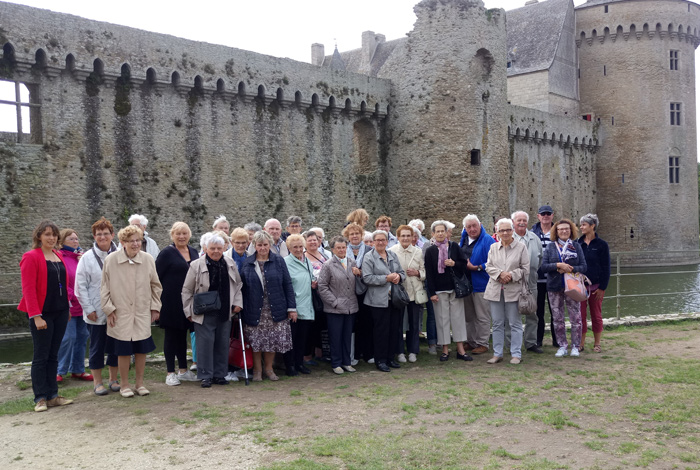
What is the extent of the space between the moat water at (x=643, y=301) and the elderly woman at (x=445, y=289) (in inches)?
129

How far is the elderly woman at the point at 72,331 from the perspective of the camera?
8.32m

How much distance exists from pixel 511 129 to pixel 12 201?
22.4m

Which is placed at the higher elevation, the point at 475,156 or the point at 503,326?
the point at 475,156

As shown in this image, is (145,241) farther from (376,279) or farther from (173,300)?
(376,279)

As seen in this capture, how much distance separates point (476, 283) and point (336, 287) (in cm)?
229

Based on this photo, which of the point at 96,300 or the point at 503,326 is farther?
the point at 503,326

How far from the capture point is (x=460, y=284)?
9.30m

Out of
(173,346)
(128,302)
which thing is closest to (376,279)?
(173,346)

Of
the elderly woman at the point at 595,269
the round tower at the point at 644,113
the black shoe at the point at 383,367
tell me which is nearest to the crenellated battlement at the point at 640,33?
the round tower at the point at 644,113

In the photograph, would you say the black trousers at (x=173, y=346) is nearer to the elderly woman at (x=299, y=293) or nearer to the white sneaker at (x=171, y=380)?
the white sneaker at (x=171, y=380)

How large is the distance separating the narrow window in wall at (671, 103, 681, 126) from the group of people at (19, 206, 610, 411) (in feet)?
103

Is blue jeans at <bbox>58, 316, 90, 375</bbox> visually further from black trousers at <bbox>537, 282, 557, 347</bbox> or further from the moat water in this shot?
black trousers at <bbox>537, 282, 557, 347</bbox>

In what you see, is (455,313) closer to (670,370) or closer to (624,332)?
(670,370)

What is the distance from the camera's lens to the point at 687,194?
3741cm
